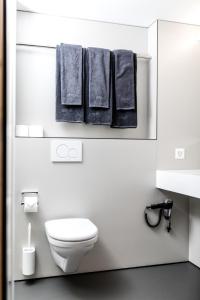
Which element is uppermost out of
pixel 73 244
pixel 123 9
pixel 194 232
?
pixel 123 9

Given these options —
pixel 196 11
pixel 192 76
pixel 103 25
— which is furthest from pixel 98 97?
pixel 196 11

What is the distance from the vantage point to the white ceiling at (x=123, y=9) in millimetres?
2211

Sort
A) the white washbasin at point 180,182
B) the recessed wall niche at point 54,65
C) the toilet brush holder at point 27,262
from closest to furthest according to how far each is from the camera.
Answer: the white washbasin at point 180,182 < the toilet brush holder at point 27,262 < the recessed wall niche at point 54,65

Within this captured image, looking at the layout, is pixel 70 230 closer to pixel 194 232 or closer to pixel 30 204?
pixel 30 204

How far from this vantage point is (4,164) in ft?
1.46

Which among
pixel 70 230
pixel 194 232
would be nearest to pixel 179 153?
pixel 194 232

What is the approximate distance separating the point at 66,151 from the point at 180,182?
932 mm

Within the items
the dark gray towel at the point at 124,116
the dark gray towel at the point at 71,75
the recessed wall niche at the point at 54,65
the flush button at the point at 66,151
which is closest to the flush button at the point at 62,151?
the flush button at the point at 66,151

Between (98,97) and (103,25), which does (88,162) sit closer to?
(98,97)

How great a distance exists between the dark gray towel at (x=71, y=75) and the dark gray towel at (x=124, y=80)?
13.3 inches

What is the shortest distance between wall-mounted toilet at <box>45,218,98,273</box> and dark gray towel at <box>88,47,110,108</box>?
101cm

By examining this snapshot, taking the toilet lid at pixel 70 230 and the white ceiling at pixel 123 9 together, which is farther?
the white ceiling at pixel 123 9

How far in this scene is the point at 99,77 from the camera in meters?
2.24

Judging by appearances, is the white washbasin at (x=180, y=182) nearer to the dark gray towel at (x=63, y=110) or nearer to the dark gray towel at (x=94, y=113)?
the dark gray towel at (x=94, y=113)
